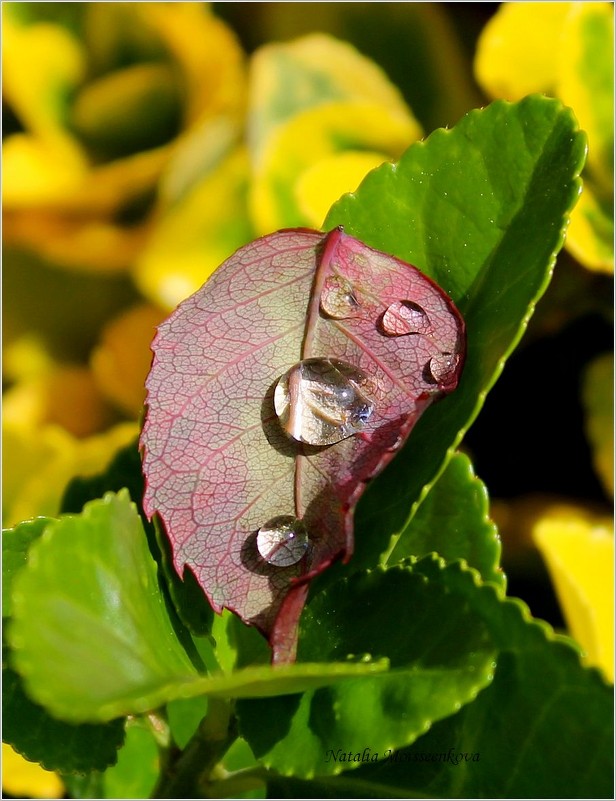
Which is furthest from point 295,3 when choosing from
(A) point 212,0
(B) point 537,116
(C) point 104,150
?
(B) point 537,116

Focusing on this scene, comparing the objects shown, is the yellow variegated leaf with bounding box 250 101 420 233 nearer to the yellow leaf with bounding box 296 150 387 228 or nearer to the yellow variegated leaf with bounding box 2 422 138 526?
the yellow leaf with bounding box 296 150 387 228

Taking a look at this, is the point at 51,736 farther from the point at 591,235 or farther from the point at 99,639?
the point at 591,235

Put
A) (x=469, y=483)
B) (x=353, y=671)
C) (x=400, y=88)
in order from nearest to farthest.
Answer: (x=353, y=671) < (x=469, y=483) < (x=400, y=88)

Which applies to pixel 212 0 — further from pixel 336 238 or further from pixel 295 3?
pixel 336 238

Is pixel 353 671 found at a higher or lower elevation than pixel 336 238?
lower

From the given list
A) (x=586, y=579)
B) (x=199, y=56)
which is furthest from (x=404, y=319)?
(x=199, y=56)

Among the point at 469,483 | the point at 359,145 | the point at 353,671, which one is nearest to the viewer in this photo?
the point at 353,671

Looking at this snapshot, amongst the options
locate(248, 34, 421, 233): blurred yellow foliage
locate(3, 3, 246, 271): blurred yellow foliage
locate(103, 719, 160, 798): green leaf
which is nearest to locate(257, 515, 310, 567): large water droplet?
locate(103, 719, 160, 798): green leaf
